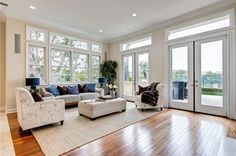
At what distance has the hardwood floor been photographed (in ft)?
7.51

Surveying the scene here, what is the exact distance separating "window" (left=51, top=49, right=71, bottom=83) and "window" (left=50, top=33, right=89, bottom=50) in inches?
14.4

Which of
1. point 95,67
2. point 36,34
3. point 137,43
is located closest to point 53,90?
point 36,34

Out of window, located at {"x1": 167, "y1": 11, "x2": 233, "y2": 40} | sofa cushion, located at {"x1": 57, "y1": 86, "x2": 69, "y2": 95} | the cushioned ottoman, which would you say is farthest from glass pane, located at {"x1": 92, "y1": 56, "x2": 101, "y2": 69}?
window, located at {"x1": 167, "y1": 11, "x2": 233, "y2": 40}

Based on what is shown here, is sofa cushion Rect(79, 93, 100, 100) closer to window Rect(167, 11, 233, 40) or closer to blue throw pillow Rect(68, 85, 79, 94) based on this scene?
blue throw pillow Rect(68, 85, 79, 94)

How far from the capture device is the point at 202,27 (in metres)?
4.71

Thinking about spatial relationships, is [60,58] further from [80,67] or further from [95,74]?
[95,74]

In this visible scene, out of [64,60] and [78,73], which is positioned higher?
[64,60]

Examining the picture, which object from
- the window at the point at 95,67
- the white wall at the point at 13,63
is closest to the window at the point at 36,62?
the white wall at the point at 13,63

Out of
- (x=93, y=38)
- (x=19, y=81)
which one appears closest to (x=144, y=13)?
(x=93, y=38)

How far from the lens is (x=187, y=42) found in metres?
4.99

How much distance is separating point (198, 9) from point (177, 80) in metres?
2.46

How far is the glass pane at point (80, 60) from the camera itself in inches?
266

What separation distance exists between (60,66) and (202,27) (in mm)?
5692

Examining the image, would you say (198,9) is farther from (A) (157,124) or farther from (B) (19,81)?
(B) (19,81)
